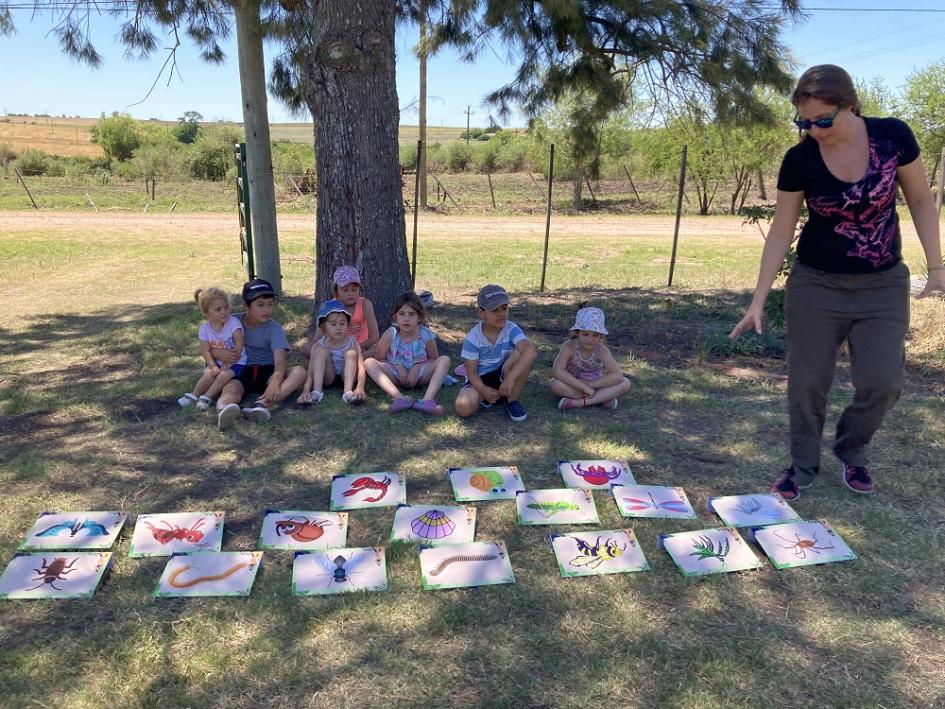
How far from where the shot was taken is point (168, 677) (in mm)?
2328

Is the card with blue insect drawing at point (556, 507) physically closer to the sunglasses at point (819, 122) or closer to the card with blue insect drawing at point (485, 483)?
the card with blue insect drawing at point (485, 483)

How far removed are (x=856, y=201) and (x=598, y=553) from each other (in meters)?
1.73

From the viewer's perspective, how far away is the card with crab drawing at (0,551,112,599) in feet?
9.04

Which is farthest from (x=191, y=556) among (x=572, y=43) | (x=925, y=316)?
(x=925, y=316)

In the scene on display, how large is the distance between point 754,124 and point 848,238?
13.4 ft

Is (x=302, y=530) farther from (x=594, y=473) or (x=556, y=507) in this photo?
(x=594, y=473)

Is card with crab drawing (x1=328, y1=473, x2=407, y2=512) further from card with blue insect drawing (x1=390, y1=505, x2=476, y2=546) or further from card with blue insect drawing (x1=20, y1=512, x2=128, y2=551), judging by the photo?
card with blue insect drawing (x1=20, y1=512, x2=128, y2=551)

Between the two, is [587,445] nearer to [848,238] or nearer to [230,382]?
[848,238]

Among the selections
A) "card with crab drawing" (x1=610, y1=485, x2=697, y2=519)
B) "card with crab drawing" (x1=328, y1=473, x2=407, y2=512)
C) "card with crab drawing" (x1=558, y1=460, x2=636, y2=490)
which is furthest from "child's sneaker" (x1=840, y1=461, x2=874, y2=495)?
"card with crab drawing" (x1=328, y1=473, x2=407, y2=512)

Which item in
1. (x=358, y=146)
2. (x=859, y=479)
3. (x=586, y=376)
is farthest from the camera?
(x=358, y=146)

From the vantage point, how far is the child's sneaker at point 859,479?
11.6 ft

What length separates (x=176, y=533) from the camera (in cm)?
318

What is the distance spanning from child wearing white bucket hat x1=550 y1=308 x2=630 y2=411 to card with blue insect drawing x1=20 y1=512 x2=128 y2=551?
2.60 metres

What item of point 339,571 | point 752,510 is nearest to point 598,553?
point 752,510
